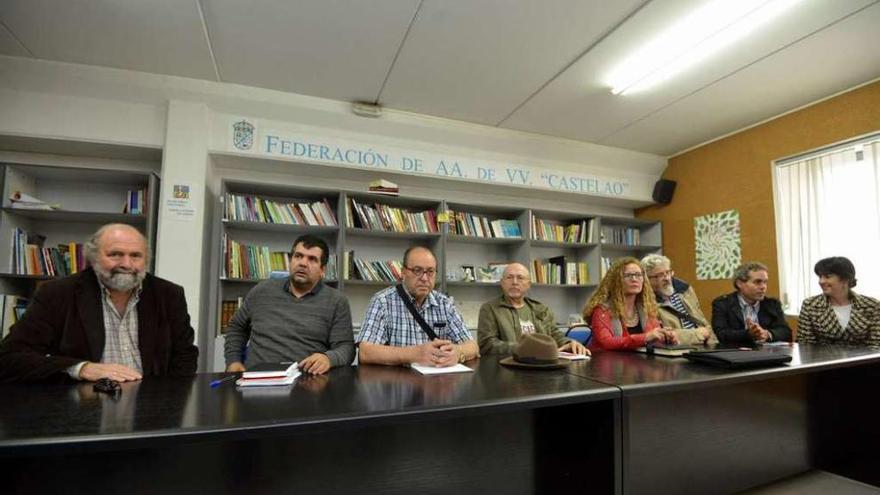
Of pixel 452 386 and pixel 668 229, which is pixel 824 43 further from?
pixel 452 386

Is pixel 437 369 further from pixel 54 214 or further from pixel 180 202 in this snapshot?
pixel 54 214

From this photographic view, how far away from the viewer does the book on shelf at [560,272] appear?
412cm

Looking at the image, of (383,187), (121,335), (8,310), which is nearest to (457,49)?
(383,187)

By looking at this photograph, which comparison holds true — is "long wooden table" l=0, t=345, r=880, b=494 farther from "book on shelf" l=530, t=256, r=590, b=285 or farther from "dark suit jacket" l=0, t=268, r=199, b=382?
"book on shelf" l=530, t=256, r=590, b=285

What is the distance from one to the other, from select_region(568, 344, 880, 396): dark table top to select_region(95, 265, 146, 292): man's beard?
1710 mm

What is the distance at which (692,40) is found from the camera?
2.51 meters

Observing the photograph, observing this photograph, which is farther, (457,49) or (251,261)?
(251,261)

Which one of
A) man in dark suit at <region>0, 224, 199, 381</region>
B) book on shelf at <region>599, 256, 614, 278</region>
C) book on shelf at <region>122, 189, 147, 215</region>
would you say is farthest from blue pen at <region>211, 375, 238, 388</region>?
book on shelf at <region>599, 256, 614, 278</region>

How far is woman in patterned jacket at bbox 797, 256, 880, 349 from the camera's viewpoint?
239cm

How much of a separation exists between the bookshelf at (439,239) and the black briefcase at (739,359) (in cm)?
234

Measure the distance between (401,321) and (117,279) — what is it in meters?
1.16

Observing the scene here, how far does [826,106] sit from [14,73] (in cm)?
592

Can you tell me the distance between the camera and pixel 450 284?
378cm

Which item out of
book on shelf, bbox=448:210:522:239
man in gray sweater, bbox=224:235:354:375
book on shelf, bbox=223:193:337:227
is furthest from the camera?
book on shelf, bbox=448:210:522:239
